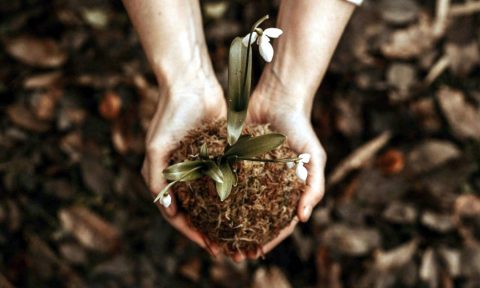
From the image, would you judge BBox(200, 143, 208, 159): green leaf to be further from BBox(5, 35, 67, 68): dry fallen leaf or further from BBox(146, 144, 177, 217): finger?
BBox(5, 35, 67, 68): dry fallen leaf

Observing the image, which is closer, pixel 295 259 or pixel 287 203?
pixel 287 203

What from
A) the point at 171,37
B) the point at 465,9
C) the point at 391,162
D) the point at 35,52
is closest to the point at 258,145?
the point at 171,37

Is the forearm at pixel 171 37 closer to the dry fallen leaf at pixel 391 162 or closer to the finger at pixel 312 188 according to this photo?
the finger at pixel 312 188

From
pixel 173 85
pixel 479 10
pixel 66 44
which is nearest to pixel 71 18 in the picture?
pixel 66 44

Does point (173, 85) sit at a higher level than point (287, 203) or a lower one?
higher

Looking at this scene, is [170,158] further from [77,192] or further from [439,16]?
[439,16]

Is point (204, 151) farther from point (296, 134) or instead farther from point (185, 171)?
point (296, 134)

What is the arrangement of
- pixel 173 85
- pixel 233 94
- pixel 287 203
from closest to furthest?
pixel 233 94
pixel 287 203
pixel 173 85
